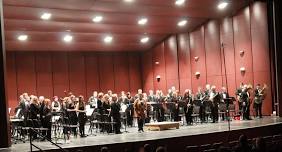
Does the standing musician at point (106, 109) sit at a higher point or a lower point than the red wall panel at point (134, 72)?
lower

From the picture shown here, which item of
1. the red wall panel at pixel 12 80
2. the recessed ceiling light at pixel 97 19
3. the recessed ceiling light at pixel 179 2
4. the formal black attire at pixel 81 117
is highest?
the recessed ceiling light at pixel 179 2

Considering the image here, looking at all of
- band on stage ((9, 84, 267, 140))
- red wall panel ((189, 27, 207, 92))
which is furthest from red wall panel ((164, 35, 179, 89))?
band on stage ((9, 84, 267, 140))

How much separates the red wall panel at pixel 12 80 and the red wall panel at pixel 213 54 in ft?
32.4

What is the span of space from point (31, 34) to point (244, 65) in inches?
386

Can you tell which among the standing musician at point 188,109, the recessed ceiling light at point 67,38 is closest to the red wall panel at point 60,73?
the recessed ceiling light at point 67,38

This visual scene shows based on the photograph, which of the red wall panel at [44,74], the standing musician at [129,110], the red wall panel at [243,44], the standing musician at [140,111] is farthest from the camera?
the red wall panel at [44,74]

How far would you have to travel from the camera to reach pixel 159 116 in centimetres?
1669

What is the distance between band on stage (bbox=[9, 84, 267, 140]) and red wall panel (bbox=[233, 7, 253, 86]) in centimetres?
106

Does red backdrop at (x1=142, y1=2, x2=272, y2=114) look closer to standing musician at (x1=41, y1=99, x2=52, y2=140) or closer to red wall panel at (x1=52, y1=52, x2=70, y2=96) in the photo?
red wall panel at (x1=52, y1=52, x2=70, y2=96)

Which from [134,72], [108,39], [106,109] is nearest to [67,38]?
[108,39]

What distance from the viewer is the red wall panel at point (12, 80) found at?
68.3 feet

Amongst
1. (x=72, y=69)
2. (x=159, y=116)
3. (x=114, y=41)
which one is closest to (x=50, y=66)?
(x=72, y=69)

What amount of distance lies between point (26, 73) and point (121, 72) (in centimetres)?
580

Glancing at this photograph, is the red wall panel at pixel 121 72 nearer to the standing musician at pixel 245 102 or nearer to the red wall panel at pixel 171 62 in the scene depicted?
the red wall panel at pixel 171 62
